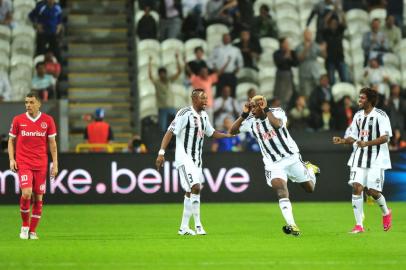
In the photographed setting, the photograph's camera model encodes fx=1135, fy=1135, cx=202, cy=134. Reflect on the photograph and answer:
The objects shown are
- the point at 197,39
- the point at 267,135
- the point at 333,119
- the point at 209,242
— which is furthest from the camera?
the point at 197,39

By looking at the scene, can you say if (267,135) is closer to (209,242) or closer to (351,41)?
(209,242)

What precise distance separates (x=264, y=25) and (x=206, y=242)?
53.0 ft

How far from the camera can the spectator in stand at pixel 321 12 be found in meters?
29.5

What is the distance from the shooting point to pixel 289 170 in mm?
15992

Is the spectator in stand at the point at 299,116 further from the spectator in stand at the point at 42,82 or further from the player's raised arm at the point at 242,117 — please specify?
the player's raised arm at the point at 242,117

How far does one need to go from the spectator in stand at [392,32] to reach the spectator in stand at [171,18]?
18.0 feet

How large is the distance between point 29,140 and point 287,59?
532 inches

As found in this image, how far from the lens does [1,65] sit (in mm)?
28062

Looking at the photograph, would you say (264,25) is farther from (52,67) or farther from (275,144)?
(275,144)

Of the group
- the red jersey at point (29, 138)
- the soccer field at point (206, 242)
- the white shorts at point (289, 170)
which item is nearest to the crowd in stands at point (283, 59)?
the soccer field at point (206, 242)

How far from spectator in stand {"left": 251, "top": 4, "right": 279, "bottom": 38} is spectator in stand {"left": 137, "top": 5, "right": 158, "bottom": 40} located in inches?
103

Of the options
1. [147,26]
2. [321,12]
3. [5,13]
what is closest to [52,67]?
[5,13]

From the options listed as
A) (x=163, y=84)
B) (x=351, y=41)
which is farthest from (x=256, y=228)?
(x=351, y=41)

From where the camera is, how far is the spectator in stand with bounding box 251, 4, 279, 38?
2986 centimetres
